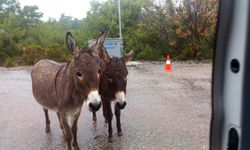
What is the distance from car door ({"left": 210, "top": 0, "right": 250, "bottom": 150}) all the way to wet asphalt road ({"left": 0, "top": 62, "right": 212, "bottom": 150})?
4.03 metres

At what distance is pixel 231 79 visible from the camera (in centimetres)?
123

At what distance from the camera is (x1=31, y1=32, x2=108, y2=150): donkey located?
4047 mm

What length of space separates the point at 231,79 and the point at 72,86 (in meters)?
3.44

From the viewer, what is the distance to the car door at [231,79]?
1.15 m

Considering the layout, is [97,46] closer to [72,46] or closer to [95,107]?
[72,46]

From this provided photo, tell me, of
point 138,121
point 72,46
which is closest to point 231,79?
point 72,46

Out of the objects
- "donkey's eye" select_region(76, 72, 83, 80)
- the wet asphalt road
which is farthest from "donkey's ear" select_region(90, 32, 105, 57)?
the wet asphalt road

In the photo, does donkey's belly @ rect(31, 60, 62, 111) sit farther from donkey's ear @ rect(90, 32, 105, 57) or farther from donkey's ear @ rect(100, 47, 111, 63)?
donkey's ear @ rect(90, 32, 105, 57)

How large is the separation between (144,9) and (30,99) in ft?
42.4

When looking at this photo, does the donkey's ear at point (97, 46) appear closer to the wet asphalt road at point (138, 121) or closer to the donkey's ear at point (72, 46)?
the donkey's ear at point (72, 46)

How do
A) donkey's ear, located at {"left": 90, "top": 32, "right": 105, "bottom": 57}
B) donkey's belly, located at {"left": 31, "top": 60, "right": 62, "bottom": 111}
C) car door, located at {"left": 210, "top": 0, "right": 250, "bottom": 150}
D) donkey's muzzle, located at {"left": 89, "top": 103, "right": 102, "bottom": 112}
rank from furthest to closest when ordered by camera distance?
1. donkey's belly, located at {"left": 31, "top": 60, "right": 62, "bottom": 111}
2. donkey's ear, located at {"left": 90, "top": 32, "right": 105, "bottom": 57}
3. donkey's muzzle, located at {"left": 89, "top": 103, "right": 102, "bottom": 112}
4. car door, located at {"left": 210, "top": 0, "right": 250, "bottom": 150}

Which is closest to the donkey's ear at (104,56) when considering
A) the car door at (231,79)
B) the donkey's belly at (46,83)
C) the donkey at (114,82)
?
the donkey at (114,82)

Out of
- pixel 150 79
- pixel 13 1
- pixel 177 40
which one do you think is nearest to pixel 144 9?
pixel 177 40

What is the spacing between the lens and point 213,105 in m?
1.34
